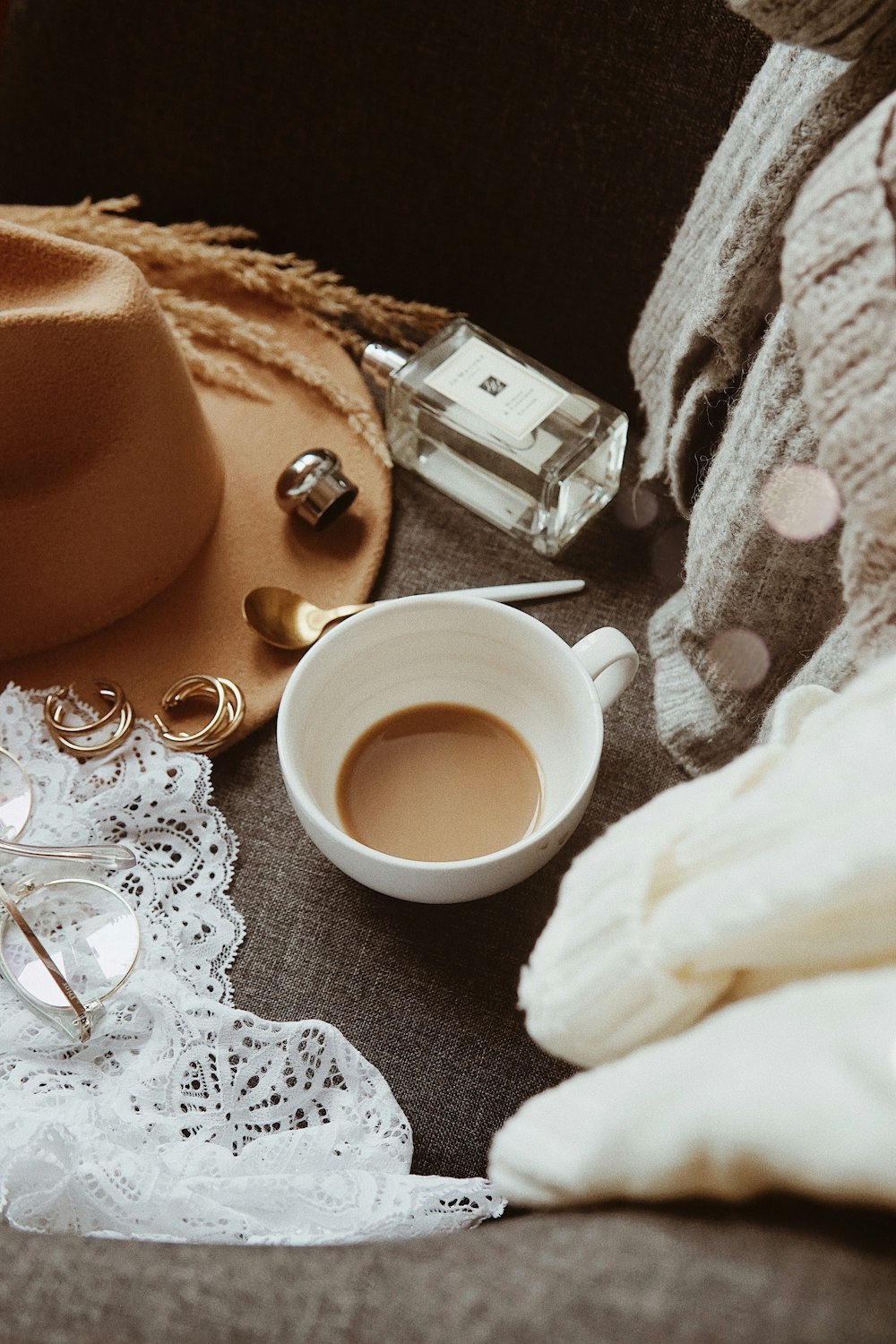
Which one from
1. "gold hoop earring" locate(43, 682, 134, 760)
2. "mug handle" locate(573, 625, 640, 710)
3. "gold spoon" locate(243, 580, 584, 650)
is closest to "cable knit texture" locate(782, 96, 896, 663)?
"mug handle" locate(573, 625, 640, 710)

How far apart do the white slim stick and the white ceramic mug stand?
0.09 meters

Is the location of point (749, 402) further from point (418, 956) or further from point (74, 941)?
point (74, 941)

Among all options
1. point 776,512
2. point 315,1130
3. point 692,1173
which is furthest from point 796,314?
point 315,1130

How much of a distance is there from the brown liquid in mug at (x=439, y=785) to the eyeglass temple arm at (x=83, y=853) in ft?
0.37

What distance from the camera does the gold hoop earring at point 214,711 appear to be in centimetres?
55

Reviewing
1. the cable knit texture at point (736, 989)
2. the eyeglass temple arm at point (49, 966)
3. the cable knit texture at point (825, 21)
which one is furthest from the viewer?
the eyeglass temple arm at point (49, 966)

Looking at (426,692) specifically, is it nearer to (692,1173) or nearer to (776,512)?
(776,512)

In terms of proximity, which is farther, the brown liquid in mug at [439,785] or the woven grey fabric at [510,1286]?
Result: the brown liquid in mug at [439,785]

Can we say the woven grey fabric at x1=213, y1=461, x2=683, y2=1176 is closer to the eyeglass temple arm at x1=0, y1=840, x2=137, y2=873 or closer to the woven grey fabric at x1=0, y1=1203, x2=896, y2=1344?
the eyeglass temple arm at x1=0, y1=840, x2=137, y2=873

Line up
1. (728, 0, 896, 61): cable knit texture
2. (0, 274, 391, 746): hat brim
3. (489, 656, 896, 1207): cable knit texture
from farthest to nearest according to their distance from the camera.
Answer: (0, 274, 391, 746): hat brim < (728, 0, 896, 61): cable knit texture < (489, 656, 896, 1207): cable knit texture

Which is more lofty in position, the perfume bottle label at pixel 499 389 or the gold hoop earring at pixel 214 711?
the perfume bottle label at pixel 499 389

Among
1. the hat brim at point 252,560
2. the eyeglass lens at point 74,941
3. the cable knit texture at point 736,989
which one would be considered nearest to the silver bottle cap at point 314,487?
the hat brim at point 252,560

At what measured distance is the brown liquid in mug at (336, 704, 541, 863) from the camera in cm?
50

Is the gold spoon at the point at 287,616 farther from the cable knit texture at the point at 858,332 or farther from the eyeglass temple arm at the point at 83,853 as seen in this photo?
the cable knit texture at the point at 858,332
